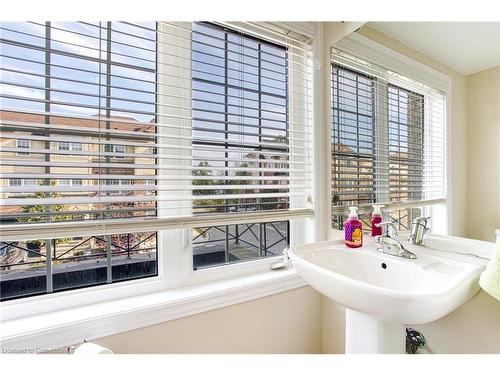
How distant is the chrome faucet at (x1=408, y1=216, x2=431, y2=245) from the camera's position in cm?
93

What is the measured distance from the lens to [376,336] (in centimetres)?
78

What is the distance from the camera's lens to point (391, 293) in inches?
22.6

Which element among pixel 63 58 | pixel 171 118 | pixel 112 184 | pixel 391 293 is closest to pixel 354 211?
pixel 391 293

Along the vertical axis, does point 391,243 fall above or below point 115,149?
below

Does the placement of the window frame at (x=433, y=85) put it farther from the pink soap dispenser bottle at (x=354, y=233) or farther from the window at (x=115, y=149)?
the window at (x=115, y=149)

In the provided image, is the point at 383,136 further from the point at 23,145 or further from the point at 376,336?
the point at 23,145

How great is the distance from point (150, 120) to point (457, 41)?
3.66 ft

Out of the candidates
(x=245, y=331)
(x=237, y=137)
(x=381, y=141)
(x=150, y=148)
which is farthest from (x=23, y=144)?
(x=381, y=141)

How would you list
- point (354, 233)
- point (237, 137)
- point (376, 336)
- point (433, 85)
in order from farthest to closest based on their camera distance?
point (237, 137) → point (354, 233) → point (433, 85) → point (376, 336)

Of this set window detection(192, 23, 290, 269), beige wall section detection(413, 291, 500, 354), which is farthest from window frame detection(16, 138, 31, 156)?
beige wall section detection(413, 291, 500, 354)

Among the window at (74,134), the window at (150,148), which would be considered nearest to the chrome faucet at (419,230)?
the window at (150,148)

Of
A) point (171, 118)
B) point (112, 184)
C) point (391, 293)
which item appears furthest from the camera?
point (171, 118)
